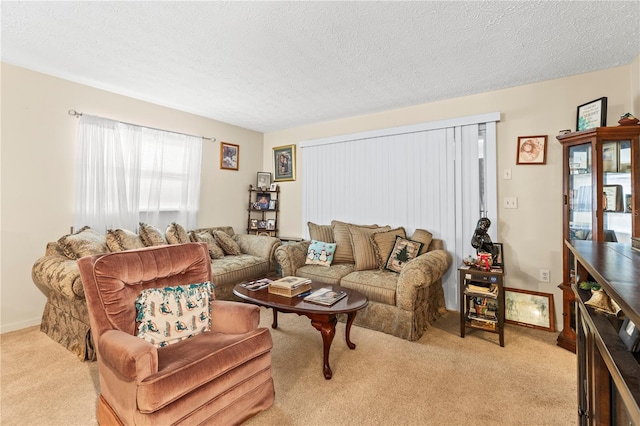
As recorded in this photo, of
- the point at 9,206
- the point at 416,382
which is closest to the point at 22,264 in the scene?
the point at 9,206

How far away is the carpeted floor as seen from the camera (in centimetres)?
165

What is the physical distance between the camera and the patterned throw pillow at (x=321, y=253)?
136 inches

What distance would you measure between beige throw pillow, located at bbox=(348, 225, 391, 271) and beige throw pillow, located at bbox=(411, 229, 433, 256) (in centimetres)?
39

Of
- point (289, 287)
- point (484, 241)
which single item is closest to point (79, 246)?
point (289, 287)

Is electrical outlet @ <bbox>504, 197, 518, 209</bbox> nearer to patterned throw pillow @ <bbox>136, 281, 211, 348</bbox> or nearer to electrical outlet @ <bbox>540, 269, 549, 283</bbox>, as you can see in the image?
electrical outlet @ <bbox>540, 269, 549, 283</bbox>

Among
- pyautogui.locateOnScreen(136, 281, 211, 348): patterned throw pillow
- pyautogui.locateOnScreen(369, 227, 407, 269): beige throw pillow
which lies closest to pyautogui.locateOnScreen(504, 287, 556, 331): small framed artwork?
pyautogui.locateOnScreen(369, 227, 407, 269): beige throw pillow

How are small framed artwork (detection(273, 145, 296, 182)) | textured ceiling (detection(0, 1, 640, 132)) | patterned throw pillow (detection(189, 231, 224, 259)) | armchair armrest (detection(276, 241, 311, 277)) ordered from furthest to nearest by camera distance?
small framed artwork (detection(273, 145, 296, 182)) → patterned throw pillow (detection(189, 231, 224, 259)) → armchair armrest (detection(276, 241, 311, 277)) → textured ceiling (detection(0, 1, 640, 132))

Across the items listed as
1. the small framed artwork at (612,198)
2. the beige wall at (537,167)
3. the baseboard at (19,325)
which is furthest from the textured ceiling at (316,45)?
the baseboard at (19,325)

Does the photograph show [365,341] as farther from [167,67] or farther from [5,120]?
[5,120]

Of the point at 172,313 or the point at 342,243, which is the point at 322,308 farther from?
the point at 342,243

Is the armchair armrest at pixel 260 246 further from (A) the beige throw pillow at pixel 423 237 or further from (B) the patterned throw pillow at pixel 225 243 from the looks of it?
(A) the beige throw pillow at pixel 423 237

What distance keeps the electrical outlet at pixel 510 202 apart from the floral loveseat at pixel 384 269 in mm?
749

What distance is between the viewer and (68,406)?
1.72 m

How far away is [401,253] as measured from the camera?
10.3 feet
